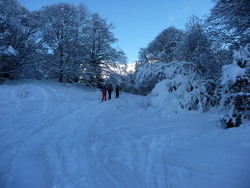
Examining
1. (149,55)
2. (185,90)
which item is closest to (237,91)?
(185,90)

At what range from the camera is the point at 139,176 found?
213 cm

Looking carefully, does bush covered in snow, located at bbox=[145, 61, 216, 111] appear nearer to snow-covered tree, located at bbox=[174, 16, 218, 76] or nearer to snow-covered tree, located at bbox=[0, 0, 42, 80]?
snow-covered tree, located at bbox=[174, 16, 218, 76]

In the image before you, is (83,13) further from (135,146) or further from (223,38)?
(135,146)

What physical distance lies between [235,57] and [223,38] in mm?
3282

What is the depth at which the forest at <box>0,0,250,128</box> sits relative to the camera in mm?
3672

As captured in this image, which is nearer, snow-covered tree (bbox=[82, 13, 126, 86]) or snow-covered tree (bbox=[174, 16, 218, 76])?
snow-covered tree (bbox=[174, 16, 218, 76])

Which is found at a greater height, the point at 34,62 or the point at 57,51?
the point at 57,51

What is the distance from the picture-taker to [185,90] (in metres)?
5.99

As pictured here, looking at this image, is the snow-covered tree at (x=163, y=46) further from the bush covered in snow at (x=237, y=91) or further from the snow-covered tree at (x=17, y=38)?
the snow-covered tree at (x=17, y=38)

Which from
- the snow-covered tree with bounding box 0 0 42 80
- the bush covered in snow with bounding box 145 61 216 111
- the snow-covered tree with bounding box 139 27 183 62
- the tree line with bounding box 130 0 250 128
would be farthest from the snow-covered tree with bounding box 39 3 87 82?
the bush covered in snow with bounding box 145 61 216 111

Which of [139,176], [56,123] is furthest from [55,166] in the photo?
[56,123]

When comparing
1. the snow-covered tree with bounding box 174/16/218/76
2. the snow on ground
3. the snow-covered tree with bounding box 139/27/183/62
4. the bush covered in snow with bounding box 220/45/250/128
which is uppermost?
the snow-covered tree with bounding box 139/27/183/62

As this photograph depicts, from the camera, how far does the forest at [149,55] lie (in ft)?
12.0

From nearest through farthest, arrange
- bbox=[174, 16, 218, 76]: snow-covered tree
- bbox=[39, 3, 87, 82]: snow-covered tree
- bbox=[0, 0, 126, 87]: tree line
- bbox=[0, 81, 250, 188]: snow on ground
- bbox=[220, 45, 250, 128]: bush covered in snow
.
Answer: bbox=[0, 81, 250, 188]: snow on ground, bbox=[220, 45, 250, 128]: bush covered in snow, bbox=[174, 16, 218, 76]: snow-covered tree, bbox=[0, 0, 126, 87]: tree line, bbox=[39, 3, 87, 82]: snow-covered tree
